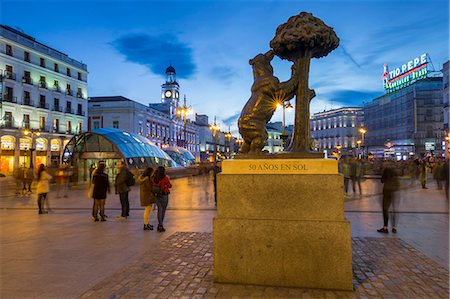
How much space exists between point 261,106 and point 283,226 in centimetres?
190

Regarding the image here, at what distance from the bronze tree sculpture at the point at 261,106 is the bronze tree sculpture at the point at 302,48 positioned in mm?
166

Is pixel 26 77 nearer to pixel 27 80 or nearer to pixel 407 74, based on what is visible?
pixel 27 80

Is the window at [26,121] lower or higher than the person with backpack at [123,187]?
higher

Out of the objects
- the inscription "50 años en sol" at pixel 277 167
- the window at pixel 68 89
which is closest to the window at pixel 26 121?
the window at pixel 68 89

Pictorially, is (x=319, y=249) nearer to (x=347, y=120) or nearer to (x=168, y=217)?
(x=168, y=217)

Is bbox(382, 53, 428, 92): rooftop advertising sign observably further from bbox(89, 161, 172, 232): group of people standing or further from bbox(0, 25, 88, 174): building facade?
bbox(89, 161, 172, 232): group of people standing

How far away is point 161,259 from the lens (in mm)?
5582

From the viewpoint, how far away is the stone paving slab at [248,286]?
4094 millimetres

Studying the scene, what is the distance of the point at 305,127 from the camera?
507 centimetres

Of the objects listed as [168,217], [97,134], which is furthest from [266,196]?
[97,134]

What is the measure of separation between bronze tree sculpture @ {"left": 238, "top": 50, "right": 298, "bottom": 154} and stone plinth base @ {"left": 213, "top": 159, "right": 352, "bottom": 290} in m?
0.63

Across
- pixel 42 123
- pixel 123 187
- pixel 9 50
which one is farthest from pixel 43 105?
pixel 123 187

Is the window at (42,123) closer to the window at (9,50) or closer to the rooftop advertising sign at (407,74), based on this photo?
the window at (9,50)

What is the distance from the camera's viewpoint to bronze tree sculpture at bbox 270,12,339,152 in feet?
15.9
